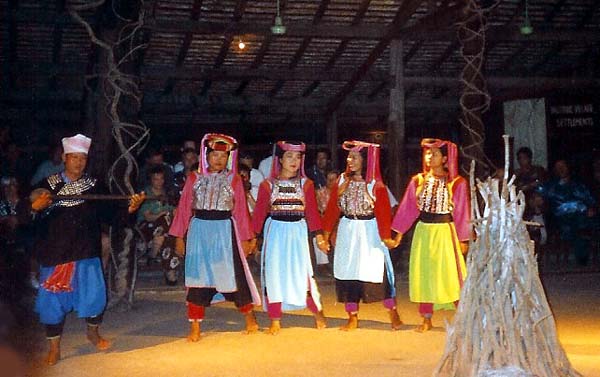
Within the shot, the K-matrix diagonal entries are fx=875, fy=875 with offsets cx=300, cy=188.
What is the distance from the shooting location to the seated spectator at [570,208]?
11984mm

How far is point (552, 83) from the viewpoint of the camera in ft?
44.0

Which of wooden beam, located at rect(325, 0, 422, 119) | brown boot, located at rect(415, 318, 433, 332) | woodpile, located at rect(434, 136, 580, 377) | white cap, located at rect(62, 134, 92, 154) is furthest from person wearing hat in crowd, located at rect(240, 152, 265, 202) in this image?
woodpile, located at rect(434, 136, 580, 377)

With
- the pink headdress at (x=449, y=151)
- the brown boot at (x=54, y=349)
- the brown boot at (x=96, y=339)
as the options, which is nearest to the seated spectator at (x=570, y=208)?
the pink headdress at (x=449, y=151)

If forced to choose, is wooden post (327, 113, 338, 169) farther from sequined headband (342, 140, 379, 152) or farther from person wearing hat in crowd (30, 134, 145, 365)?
person wearing hat in crowd (30, 134, 145, 365)

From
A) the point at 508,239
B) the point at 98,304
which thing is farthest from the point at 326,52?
the point at 508,239

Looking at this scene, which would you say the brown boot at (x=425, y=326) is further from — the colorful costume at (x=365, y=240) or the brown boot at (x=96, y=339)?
the brown boot at (x=96, y=339)

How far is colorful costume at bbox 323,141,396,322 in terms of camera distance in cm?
787

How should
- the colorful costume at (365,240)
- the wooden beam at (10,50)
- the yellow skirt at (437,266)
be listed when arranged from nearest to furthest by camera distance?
the yellow skirt at (437,266), the colorful costume at (365,240), the wooden beam at (10,50)

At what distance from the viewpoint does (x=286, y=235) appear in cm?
786

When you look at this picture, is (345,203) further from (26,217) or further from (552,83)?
(552,83)

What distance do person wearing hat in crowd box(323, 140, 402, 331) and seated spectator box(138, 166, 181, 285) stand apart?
3.18 m

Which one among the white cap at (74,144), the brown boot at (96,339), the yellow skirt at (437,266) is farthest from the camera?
the yellow skirt at (437,266)

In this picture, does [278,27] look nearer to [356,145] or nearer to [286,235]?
[356,145]

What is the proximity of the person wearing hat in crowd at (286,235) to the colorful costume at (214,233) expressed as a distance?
0.24 meters
